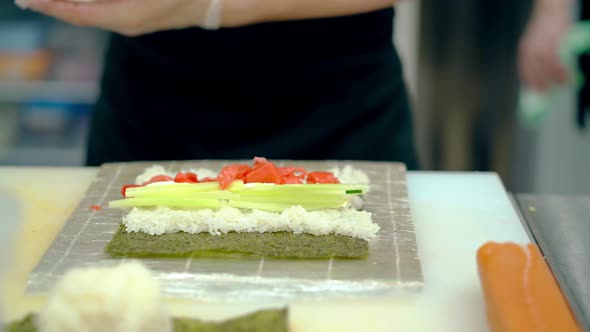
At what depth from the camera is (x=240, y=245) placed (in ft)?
2.90

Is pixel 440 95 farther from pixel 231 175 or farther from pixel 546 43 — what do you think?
pixel 231 175

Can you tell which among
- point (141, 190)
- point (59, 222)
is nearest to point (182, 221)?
point (141, 190)

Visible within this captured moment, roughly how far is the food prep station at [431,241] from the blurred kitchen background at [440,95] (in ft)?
4.06

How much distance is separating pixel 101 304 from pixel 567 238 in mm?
603

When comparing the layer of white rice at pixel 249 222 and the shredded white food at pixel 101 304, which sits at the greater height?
the shredded white food at pixel 101 304

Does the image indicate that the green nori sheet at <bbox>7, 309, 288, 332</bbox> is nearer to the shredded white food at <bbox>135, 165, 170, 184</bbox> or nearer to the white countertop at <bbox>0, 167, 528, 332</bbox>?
the white countertop at <bbox>0, 167, 528, 332</bbox>

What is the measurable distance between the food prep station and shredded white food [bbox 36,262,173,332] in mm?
163

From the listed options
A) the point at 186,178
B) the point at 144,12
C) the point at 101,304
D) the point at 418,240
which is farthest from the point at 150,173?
the point at 101,304

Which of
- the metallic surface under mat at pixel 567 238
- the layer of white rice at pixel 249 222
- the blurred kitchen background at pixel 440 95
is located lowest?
the blurred kitchen background at pixel 440 95

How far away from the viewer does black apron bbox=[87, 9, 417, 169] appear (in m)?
1.31

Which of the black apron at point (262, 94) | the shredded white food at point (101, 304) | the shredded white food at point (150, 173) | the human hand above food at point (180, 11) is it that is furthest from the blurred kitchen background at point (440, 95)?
the shredded white food at point (101, 304)

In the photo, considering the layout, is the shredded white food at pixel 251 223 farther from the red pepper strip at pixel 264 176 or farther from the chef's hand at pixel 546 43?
the chef's hand at pixel 546 43

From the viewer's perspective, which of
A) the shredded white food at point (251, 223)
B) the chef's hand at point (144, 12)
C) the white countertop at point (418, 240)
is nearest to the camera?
the white countertop at point (418, 240)

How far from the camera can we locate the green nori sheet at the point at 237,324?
0.70 meters
